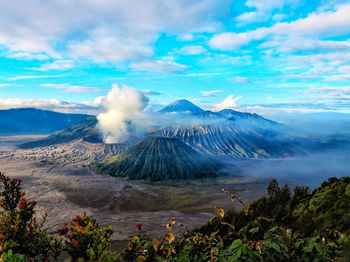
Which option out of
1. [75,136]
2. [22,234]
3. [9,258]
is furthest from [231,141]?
[9,258]

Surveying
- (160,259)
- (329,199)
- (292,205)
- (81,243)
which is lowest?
(292,205)

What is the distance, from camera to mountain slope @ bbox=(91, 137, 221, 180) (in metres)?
81.8

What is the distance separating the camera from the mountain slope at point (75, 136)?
5738 inches

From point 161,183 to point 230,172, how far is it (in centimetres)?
3197

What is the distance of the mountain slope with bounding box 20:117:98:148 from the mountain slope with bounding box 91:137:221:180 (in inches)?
2338

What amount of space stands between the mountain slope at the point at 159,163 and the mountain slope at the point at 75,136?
195ft

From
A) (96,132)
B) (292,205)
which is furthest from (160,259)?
(96,132)

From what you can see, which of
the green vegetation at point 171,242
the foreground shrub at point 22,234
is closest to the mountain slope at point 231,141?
the green vegetation at point 171,242

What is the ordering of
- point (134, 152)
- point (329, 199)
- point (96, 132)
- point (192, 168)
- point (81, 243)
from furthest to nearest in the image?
point (96, 132)
point (134, 152)
point (192, 168)
point (329, 199)
point (81, 243)

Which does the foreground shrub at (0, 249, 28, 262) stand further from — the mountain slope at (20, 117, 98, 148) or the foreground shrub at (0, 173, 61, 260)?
the mountain slope at (20, 117, 98, 148)

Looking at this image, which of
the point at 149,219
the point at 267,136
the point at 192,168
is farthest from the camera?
the point at 267,136

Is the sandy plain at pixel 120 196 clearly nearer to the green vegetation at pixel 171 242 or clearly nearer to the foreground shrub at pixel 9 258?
the green vegetation at pixel 171 242

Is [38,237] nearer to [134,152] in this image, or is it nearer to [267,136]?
[134,152]

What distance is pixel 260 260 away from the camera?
120 inches
